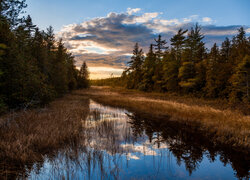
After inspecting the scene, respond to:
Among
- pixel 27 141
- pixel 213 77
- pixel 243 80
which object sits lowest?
pixel 27 141

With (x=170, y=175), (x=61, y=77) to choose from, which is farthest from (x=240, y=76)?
(x=61, y=77)

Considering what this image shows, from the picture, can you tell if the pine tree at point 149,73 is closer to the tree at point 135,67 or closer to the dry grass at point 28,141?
the tree at point 135,67

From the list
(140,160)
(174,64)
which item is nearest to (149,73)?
(174,64)

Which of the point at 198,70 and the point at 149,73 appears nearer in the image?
the point at 198,70

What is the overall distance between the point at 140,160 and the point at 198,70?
27160 mm

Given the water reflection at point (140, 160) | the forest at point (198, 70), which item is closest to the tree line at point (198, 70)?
the forest at point (198, 70)

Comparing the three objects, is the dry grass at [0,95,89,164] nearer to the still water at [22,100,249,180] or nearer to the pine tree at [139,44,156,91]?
the still water at [22,100,249,180]

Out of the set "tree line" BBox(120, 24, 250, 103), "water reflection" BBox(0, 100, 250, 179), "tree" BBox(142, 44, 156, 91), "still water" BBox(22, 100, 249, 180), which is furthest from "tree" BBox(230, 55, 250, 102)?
→ "tree" BBox(142, 44, 156, 91)

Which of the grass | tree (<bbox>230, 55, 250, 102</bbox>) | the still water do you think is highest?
tree (<bbox>230, 55, 250, 102</bbox>)

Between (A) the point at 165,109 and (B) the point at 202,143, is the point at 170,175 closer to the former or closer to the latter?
(B) the point at 202,143

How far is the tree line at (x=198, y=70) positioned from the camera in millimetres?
20234

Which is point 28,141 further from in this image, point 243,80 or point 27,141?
point 243,80

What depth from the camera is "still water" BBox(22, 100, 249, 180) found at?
5.07m

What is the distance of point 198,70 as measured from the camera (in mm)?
28844
